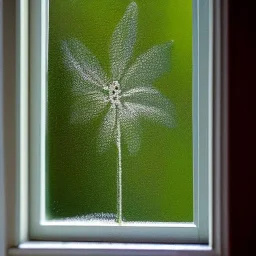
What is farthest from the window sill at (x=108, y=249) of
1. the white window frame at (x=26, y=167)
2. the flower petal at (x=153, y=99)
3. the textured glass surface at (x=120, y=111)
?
the flower petal at (x=153, y=99)

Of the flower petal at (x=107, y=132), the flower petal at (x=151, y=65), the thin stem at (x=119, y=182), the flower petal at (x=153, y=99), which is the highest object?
the flower petal at (x=151, y=65)

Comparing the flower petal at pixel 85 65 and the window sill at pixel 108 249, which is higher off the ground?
the flower petal at pixel 85 65

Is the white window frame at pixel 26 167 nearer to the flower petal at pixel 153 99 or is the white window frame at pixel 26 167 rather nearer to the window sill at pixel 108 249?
the window sill at pixel 108 249

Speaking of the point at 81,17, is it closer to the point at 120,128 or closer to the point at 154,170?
the point at 120,128

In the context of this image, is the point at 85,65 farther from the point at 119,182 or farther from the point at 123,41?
the point at 119,182

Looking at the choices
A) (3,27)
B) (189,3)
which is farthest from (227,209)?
(3,27)
